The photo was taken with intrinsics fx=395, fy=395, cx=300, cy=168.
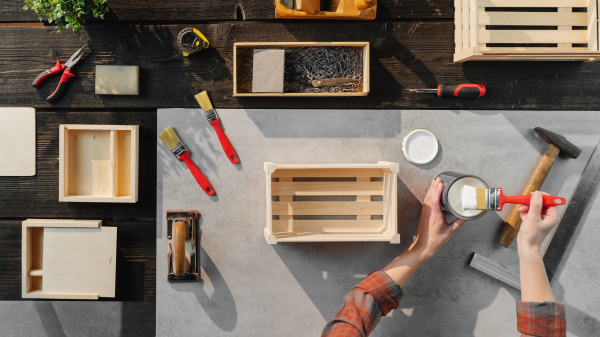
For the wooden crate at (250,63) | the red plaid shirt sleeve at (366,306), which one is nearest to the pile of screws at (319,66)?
the wooden crate at (250,63)

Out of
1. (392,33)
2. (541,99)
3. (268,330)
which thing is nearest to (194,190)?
(268,330)

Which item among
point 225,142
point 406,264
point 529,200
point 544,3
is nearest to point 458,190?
point 529,200

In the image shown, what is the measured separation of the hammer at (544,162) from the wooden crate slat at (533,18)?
0.46 metres

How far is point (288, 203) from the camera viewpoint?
174 centimetres

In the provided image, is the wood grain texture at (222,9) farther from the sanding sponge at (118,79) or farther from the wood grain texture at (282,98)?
the sanding sponge at (118,79)

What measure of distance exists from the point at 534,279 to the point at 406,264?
0.49 meters

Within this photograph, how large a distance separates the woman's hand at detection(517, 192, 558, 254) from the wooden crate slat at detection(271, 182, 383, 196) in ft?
1.89

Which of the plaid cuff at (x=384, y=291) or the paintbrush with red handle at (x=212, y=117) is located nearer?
the plaid cuff at (x=384, y=291)

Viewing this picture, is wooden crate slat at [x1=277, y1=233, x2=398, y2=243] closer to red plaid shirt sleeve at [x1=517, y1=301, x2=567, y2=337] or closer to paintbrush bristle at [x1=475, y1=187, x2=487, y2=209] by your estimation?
paintbrush bristle at [x1=475, y1=187, x2=487, y2=209]

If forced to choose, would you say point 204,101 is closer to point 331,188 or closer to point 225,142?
point 225,142

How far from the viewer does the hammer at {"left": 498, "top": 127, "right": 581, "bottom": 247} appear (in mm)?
1776

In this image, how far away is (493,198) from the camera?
1.55 meters

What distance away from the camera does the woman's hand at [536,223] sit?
151cm

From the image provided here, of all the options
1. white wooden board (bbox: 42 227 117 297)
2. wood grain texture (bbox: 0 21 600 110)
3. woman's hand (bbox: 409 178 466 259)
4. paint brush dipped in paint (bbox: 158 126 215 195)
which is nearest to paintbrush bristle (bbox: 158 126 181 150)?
paint brush dipped in paint (bbox: 158 126 215 195)
